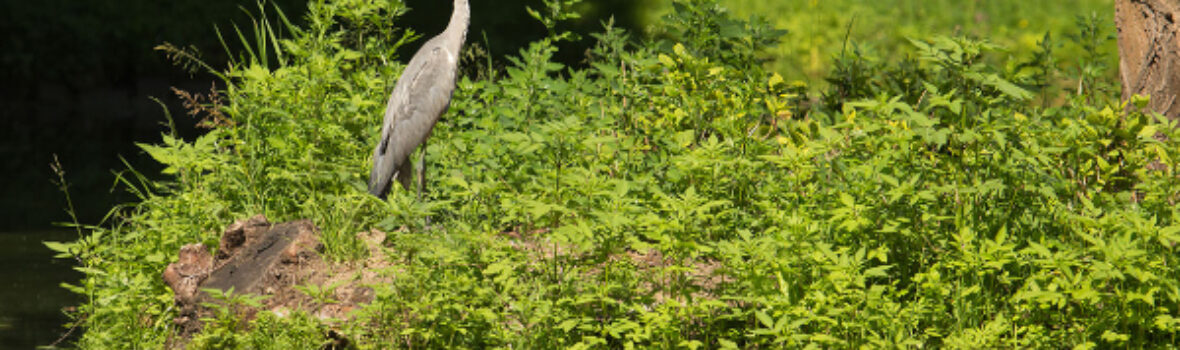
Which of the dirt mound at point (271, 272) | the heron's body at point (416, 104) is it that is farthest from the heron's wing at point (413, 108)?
the dirt mound at point (271, 272)

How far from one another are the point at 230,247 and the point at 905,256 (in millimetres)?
2365

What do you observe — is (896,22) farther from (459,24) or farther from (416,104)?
(416,104)

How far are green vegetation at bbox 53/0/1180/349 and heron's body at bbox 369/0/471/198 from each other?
0.15 metres

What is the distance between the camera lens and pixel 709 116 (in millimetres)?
4555

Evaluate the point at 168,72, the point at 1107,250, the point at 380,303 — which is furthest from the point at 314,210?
the point at 168,72

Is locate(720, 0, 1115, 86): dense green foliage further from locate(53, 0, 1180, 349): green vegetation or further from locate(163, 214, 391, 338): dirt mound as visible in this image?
locate(163, 214, 391, 338): dirt mound

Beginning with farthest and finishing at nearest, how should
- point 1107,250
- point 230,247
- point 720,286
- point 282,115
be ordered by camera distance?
point 282,115 < point 230,247 < point 720,286 < point 1107,250

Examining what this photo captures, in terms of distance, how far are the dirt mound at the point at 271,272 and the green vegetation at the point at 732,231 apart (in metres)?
0.07

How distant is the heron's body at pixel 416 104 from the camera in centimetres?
478

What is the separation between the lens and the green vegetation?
3326 mm

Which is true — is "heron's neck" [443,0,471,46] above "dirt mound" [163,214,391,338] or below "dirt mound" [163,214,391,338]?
above

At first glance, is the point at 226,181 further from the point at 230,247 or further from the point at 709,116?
the point at 709,116

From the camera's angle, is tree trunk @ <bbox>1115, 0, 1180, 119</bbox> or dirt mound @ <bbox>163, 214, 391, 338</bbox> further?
tree trunk @ <bbox>1115, 0, 1180, 119</bbox>

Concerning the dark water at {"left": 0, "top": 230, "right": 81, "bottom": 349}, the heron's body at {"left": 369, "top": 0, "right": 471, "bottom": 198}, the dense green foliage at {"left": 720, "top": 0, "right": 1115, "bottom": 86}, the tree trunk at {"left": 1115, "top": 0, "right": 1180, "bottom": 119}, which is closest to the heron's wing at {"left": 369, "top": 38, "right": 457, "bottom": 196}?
the heron's body at {"left": 369, "top": 0, "right": 471, "bottom": 198}
